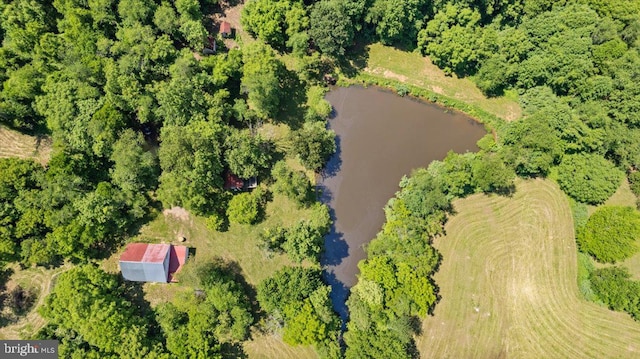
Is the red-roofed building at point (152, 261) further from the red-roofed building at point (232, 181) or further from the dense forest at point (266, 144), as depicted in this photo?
the red-roofed building at point (232, 181)

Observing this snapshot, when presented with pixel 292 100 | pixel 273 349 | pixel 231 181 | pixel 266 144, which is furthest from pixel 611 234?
pixel 231 181

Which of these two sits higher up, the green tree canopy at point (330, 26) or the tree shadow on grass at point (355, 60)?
the green tree canopy at point (330, 26)

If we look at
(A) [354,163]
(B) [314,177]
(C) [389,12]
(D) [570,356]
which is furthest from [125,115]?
(D) [570,356]

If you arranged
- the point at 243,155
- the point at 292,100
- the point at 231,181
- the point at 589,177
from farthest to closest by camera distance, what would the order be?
the point at 292,100, the point at 589,177, the point at 231,181, the point at 243,155

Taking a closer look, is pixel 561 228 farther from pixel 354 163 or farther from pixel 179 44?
pixel 179 44

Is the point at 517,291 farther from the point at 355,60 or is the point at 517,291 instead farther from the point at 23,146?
the point at 23,146

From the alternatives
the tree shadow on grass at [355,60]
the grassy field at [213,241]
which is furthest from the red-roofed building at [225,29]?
the grassy field at [213,241]

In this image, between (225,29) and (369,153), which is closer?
(369,153)
